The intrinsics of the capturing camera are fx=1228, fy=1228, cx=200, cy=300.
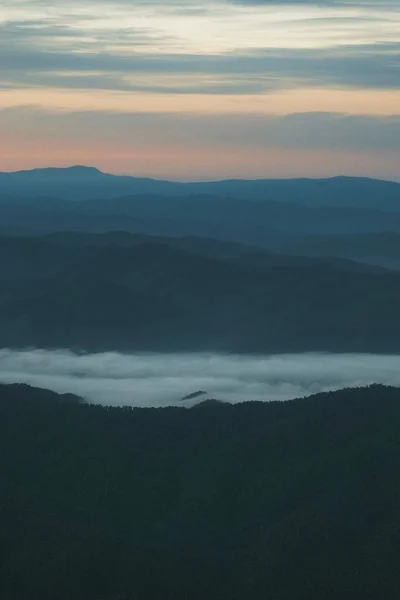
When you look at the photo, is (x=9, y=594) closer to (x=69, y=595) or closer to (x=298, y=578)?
(x=69, y=595)

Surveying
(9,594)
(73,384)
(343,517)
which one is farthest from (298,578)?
(73,384)

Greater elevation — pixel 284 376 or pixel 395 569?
pixel 284 376

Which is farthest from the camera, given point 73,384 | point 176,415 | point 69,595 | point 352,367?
point 352,367

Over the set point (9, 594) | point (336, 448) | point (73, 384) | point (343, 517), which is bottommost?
point (9, 594)

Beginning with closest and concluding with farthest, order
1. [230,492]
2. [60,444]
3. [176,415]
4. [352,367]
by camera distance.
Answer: [230,492] → [60,444] → [176,415] → [352,367]

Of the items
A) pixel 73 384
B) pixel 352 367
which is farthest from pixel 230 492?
pixel 352 367

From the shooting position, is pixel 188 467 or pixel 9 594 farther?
pixel 188 467
